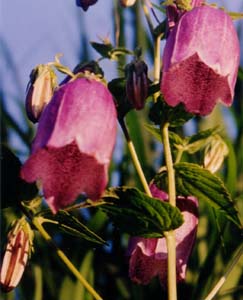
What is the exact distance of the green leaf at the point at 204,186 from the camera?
1.03 m

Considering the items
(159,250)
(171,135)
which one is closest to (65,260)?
(159,250)

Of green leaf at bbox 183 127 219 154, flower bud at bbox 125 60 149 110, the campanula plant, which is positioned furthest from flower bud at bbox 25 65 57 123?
green leaf at bbox 183 127 219 154

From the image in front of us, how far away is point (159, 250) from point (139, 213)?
0.12 meters

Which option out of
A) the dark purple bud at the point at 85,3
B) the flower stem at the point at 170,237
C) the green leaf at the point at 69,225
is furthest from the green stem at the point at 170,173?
the dark purple bud at the point at 85,3

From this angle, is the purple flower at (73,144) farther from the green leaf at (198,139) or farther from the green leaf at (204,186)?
the green leaf at (198,139)

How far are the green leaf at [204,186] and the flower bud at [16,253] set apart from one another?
213 millimetres

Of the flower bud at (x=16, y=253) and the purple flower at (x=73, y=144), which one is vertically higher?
the purple flower at (x=73, y=144)

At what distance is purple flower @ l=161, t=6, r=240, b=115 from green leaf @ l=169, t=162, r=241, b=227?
93 millimetres

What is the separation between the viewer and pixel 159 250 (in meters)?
1.10

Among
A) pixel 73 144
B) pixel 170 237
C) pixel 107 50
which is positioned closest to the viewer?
pixel 73 144

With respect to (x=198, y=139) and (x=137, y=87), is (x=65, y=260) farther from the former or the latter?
(x=198, y=139)

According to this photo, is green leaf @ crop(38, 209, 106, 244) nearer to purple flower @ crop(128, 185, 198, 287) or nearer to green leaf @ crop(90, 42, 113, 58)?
purple flower @ crop(128, 185, 198, 287)

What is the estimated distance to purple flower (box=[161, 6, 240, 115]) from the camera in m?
0.95

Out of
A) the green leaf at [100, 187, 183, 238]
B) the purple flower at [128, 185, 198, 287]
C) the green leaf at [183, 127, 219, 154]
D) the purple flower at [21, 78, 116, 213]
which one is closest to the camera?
the purple flower at [21, 78, 116, 213]
